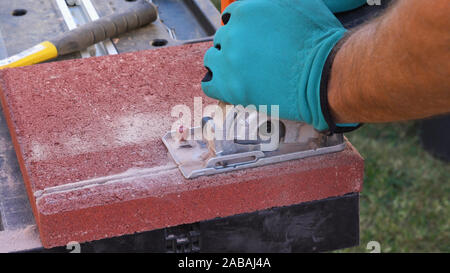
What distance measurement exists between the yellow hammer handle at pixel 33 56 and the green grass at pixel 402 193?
204 cm

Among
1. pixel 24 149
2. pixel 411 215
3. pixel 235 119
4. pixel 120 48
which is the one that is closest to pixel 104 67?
pixel 120 48

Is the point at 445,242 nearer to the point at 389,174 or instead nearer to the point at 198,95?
the point at 389,174

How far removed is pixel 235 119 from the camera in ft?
5.39

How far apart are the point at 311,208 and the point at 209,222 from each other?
0.34 m

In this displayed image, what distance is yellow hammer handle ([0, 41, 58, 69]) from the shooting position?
216 cm

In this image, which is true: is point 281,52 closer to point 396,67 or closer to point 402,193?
point 396,67

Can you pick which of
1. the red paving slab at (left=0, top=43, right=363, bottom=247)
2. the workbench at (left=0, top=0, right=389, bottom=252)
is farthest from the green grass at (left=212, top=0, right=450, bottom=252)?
the red paving slab at (left=0, top=43, right=363, bottom=247)

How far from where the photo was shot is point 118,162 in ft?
5.57

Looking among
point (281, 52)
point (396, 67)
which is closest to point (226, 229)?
point (281, 52)

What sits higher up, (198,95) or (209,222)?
(198,95)

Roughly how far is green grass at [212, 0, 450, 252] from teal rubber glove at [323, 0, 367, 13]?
6.14 ft

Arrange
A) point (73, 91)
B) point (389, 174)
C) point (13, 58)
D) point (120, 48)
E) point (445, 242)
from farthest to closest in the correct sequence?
point (389, 174) < point (445, 242) < point (120, 48) < point (13, 58) < point (73, 91)

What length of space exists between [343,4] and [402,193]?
2.14 meters

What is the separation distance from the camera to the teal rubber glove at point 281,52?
1.42 m
